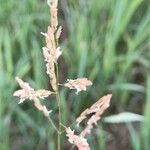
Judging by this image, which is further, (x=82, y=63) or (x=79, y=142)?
(x=82, y=63)

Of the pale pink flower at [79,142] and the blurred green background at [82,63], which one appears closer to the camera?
the pale pink flower at [79,142]

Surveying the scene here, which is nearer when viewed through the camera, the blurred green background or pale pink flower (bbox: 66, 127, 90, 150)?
pale pink flower (bbox: 66, 127, 90, 150)

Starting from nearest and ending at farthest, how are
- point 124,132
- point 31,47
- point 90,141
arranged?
point 90,141, point 124,132, point 31,47

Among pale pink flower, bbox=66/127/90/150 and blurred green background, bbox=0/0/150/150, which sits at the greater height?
blurred green background, bbox=0/0/150/150

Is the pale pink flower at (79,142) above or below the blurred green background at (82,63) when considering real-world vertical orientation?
below

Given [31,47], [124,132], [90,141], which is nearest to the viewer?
[90,141]

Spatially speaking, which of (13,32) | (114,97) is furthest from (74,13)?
(114,97)

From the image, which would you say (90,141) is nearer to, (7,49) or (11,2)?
(7,49)

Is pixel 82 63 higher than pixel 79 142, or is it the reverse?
pixel 82 63
